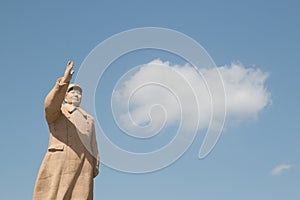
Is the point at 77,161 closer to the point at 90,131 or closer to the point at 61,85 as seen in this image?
the point at 90,131

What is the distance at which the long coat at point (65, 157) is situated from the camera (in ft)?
43.5

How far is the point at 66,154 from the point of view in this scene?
13539mm

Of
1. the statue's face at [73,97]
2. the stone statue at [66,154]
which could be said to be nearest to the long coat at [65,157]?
the stone statue at [66,154]

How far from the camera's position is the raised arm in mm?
13180

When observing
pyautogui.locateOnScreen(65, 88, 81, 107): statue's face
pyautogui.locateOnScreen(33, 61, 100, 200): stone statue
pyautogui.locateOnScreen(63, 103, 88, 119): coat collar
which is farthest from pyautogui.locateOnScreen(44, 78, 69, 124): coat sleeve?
pyautogui.locateOnScreen(65, 88, 81, 107): statue's face

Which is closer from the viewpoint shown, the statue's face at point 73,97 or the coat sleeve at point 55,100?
the coat sleeve at point 55,100

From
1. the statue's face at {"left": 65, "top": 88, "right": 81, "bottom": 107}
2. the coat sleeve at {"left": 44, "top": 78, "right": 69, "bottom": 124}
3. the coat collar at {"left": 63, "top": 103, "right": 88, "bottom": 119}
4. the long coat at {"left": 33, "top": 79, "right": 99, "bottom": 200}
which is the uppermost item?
the statue's face at {"left": 65, "top": 88, "right": 81, "bottom": 107}

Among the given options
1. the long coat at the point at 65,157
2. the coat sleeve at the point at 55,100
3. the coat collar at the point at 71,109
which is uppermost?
the coat collar at the point at 71,109

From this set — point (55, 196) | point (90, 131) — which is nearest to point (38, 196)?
point (55, 196)

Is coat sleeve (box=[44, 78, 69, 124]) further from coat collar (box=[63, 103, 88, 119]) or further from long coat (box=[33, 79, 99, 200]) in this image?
coat collar (box=[63, 103, 88, 119])

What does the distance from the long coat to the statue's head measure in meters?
0.26

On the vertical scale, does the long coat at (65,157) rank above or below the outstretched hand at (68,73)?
below

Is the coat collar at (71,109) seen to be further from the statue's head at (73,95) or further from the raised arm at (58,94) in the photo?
the raised arm at (58,94)

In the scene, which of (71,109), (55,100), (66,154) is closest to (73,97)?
(71,109)
